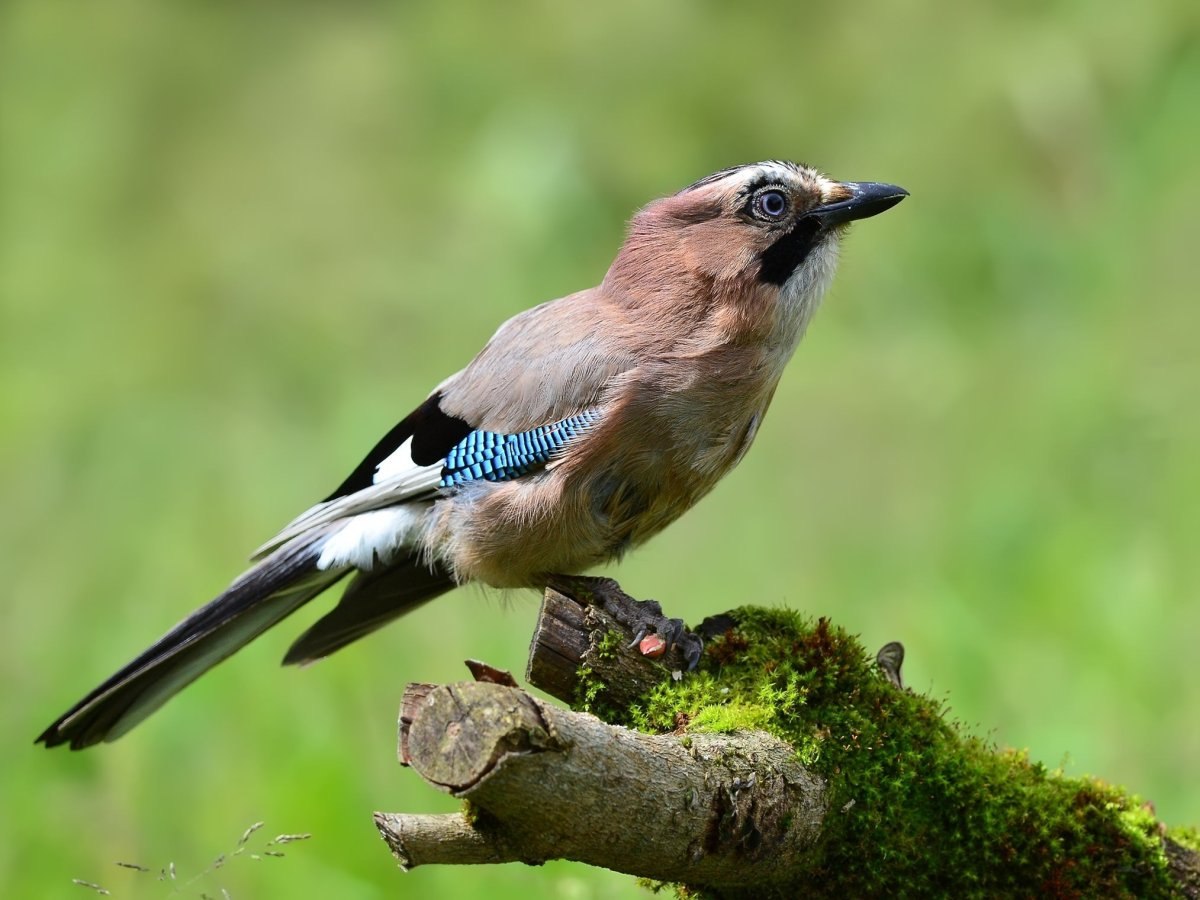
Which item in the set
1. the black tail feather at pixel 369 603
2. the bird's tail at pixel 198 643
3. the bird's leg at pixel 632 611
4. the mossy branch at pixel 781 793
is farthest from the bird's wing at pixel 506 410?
the mossy branch at pixel 781 793

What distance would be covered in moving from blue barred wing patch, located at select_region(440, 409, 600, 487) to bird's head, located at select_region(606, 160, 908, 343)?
0.48m

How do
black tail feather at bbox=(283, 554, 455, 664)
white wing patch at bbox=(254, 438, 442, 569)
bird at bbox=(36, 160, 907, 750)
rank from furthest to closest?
black tail feather at bbox=(283, 554, 455, 664)
white wing patch at bbox=(254, 438, 442, 569)
bird at bbox=(36, 160, 907, 750)

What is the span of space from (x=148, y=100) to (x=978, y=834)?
900 cm

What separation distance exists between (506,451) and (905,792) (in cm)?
144

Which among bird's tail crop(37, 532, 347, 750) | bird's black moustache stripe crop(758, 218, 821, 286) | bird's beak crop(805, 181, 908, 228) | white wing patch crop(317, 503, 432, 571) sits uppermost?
bird's beak crop(805, 181, 908, 228)

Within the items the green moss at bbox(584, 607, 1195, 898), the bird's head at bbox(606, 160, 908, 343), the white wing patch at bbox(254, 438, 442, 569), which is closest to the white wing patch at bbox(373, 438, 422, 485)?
the white wing patch at bbox(254, 438, 442, 569)

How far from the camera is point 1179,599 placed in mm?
5824

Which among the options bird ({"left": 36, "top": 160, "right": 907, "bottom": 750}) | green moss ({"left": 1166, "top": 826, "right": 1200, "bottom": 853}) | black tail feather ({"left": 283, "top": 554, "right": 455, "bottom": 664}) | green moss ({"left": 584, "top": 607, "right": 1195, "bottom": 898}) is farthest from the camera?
→ black tail feather ({"left": 283, "top": 554, "right": 455, "bottom": 664})

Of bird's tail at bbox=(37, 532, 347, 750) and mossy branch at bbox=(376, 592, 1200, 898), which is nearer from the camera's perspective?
mossy branch at bbox=(376, 592, 1200, 898)

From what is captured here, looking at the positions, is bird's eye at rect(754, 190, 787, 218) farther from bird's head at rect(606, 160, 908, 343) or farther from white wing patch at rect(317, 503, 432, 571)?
white wing patch at rect(317, 503, 432, 571)

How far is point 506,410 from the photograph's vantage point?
4.06 m

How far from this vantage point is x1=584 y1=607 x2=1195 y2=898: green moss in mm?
3092

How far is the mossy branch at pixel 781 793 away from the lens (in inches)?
103

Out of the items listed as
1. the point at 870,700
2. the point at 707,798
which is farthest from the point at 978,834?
the point at 707,798
